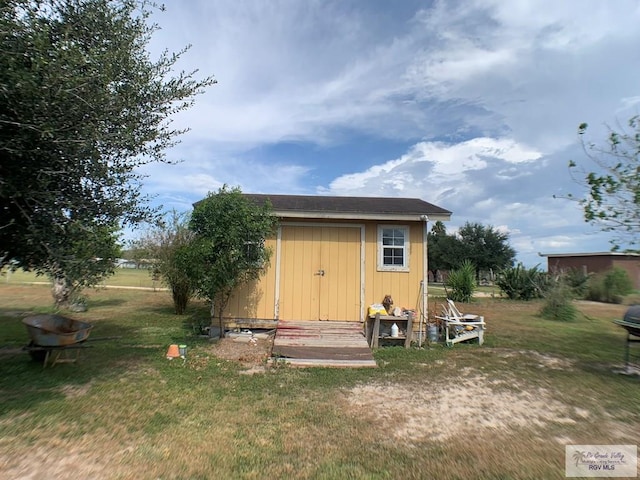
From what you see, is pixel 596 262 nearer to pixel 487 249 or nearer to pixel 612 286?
pixel 612 286

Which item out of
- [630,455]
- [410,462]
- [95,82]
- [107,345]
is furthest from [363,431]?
[107,345]

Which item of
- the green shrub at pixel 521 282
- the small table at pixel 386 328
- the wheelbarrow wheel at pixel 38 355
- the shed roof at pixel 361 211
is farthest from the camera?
the green shrub at pixel 521 282

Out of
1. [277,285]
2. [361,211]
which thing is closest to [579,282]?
[361,211]

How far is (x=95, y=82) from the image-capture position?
4.37m

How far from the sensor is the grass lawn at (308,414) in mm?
3377

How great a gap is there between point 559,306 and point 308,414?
12593mm

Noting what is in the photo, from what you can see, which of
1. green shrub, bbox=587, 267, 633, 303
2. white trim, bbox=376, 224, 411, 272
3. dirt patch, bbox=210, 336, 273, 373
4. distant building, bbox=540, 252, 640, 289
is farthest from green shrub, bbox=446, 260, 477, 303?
dirt patch, bbox=210, 336, 273, 373

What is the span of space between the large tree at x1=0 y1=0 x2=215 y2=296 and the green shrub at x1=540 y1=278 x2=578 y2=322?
45.1 feet

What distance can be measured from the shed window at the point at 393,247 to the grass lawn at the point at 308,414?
6.72 feet

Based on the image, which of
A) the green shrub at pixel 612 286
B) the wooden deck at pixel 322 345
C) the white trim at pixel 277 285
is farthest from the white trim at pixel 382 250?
the green shrub at pixel 612 286

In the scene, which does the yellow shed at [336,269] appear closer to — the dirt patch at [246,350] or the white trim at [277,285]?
the white trim at [277,285]

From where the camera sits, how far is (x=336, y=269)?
898 cm

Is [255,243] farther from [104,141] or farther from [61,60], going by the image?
[61,60]

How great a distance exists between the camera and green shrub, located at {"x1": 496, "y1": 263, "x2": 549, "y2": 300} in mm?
19781
